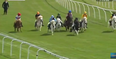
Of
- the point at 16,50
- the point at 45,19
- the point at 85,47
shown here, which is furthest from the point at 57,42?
the point at 45,19

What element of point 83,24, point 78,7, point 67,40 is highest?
point 78,7

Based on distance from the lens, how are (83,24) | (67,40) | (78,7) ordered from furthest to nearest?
(78,7), (83,24), (67,40)

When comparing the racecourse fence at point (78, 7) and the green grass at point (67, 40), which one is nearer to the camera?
the green grass at point (67, 40)

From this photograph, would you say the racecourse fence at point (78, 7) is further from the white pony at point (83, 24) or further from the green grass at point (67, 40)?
the white pony at point (83, 24)

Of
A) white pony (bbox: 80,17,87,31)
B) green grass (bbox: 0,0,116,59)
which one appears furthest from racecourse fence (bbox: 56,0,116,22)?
white pony (bbox: 80,17,87,31)

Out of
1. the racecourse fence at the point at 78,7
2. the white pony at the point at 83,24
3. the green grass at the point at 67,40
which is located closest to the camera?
the green grass at the point at 67,40

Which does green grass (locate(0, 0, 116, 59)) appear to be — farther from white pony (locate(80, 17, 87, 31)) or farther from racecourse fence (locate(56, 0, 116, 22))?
racecourse fence (locate(56, 0, 116, 22))

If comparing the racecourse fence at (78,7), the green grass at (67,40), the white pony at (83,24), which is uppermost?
the racecourse fence at (78,7)

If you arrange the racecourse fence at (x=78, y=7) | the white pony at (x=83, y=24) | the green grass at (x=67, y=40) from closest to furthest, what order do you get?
the green grass at (x=67, y=40) → the white pony at (x=83, y=24) → the racecourse fence at (x=78, y=7)

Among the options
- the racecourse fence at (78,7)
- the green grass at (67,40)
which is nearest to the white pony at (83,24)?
the green grass at (67,40)

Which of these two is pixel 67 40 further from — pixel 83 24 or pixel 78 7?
pixel 78 7

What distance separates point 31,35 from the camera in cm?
3136

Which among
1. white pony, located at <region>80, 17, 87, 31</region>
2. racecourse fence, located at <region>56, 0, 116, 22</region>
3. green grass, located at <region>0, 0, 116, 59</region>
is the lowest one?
green grass, located at <region>0, 0, 116, 59</region>

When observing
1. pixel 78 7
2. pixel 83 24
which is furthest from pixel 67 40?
pixel 78 7
